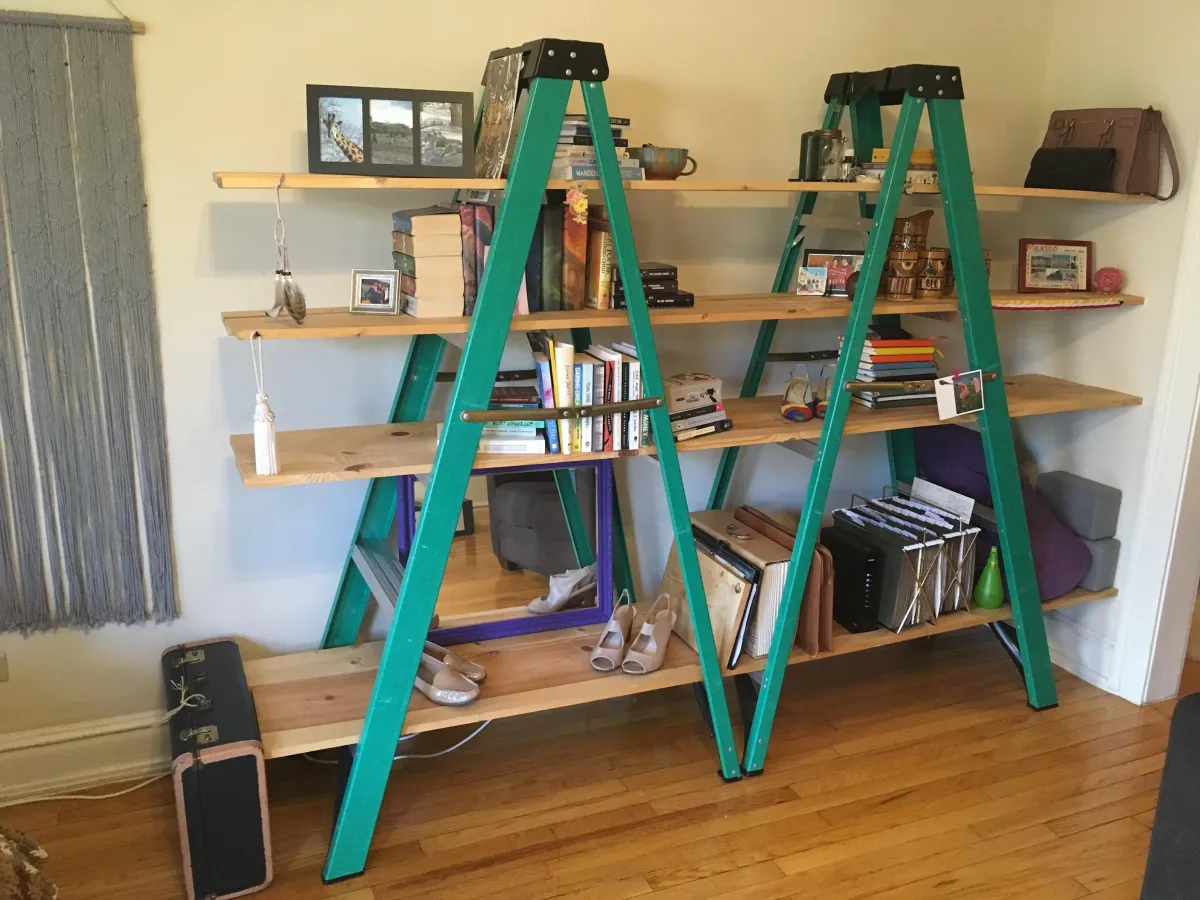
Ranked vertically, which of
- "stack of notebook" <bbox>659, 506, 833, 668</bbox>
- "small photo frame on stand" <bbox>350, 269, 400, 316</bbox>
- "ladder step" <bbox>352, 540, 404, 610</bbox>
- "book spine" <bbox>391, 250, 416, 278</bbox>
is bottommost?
"stack of notebook" <bbox>659, 506, 833, 668</bbox>

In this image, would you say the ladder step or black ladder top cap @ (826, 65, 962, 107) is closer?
the ladder step

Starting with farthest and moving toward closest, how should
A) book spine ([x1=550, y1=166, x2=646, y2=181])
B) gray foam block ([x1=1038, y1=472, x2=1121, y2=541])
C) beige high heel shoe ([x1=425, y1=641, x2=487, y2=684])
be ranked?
gray foam block ([x1=1038, y1=472, x2=1121, y2=541]), beige high heel shoe ([x1=425, y1=641, x2=487, y2=684]), book spine ([x1=550, y1=166, x2=646, y2=181])

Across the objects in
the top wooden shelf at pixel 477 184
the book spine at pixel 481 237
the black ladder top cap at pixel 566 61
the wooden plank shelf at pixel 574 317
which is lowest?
the wooden plank shelf at pixel 574 317

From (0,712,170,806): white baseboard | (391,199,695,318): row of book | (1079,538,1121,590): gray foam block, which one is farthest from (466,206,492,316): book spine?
(1079,538,1121,590): gray foam block

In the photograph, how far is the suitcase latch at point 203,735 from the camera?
200cm

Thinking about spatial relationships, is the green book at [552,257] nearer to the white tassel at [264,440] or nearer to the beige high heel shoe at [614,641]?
the white tassel at [264,440]

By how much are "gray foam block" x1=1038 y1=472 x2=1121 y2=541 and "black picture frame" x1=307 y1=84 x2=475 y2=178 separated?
2.03m

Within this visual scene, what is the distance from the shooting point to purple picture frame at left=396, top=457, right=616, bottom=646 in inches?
92.6

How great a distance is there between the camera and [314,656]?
8.02 ft

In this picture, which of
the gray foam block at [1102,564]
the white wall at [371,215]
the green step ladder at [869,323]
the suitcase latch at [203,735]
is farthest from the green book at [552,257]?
the gray foam block at [1102,564]

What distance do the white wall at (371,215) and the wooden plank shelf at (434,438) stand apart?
0.47 ft

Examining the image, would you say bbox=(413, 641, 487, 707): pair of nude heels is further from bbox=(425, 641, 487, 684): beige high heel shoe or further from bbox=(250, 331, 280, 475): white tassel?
bbox=(250, 331, 280, 475): white tassel

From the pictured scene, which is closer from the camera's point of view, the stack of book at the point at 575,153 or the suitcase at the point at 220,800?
the suitcase at the point at 220,800

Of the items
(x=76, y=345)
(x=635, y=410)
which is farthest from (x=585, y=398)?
(x=76, y=345)
